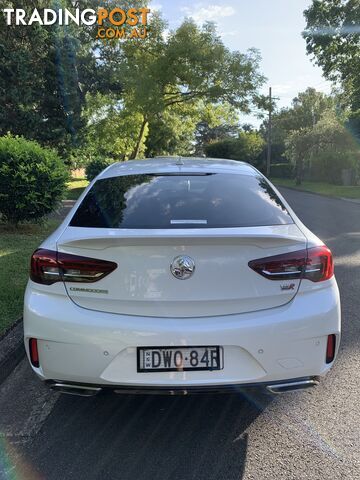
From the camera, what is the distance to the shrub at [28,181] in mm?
8359

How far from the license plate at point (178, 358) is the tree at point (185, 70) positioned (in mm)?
21076

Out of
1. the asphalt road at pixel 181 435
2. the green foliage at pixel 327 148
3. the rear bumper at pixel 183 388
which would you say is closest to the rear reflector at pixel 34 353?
the rear bumper at pixel 183 388

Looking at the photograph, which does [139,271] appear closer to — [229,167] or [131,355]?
[131,355]

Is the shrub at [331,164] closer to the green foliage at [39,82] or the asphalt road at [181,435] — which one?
the green foliage at [39,82]

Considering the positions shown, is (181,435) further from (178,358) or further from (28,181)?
(28,181)

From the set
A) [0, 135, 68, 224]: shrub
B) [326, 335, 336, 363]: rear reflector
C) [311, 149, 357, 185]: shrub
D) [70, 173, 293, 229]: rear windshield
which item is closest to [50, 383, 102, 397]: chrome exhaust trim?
[70, 173, 293, 229]: rear windshield

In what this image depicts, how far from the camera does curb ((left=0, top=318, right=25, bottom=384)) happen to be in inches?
143

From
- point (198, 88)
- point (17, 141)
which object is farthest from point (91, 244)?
point (198, 88)

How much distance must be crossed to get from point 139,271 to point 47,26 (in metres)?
23.1

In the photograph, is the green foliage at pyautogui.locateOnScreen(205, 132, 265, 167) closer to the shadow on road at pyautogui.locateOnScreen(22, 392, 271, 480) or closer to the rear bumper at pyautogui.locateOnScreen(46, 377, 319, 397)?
the shadow on road at pyautogui.locateOnScreen(22, 392, 271, 480)

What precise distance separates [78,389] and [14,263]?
4.19m

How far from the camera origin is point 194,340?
248 cm

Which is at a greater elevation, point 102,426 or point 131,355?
point 131,355

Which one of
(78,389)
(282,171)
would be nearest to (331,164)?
(282,171)
